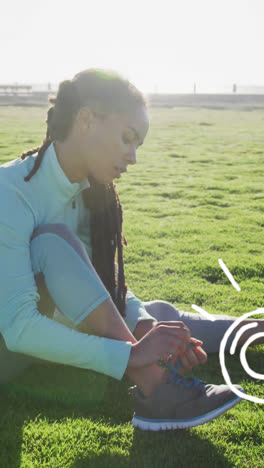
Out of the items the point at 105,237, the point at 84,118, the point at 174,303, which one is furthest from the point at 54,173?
the point at 174,303

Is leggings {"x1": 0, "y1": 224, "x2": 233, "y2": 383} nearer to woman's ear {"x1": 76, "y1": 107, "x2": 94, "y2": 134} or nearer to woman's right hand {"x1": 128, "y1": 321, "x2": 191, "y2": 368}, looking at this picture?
woman's right hand {"x1": 128, "y1": 321, "x2": 191, "y2": 368}

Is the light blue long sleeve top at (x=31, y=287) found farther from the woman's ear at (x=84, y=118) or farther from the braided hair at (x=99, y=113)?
the woman's ear at (x=84, y=118)

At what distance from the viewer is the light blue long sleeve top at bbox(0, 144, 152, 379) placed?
7.50 ft

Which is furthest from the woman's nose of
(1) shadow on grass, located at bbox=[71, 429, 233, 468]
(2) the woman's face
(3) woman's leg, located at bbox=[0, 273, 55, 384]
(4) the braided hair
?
(1) shadow on grass, located at bbox=[71, 429, 233, 468]

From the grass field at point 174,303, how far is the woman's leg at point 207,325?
0.38 feet

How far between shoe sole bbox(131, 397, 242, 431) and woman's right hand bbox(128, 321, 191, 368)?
1.33ft

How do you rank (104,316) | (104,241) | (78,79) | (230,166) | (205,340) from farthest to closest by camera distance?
(230,166) → (205,340) → (104,241) → (78,79) → (104,316)

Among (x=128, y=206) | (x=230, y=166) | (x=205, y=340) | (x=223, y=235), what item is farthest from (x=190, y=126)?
(x=205, y=340)

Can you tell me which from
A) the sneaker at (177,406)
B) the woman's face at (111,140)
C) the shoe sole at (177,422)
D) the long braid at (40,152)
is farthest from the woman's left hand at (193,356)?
the long braid at (40,152)

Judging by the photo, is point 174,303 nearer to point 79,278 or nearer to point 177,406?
point 177,406

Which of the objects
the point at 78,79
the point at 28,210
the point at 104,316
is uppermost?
the point at 78,79

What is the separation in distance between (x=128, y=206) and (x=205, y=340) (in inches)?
170

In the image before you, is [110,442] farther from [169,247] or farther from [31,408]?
[169,247]

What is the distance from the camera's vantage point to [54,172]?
2.71m
